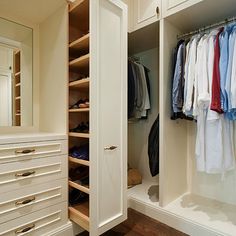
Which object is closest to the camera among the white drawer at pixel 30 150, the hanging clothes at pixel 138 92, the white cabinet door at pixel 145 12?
the white drawer at pixel 30 150

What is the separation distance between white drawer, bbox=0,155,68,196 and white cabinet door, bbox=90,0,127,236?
1.03 ft

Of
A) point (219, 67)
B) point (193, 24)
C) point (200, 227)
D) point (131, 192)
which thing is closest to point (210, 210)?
point (200, 227)

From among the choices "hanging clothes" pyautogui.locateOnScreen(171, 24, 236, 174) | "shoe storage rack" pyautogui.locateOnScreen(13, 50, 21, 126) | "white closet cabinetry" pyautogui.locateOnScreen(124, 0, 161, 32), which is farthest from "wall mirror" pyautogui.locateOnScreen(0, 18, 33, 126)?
"hanging clothes" pyautogui.locateOnScreen(171, 24, 236, 174)

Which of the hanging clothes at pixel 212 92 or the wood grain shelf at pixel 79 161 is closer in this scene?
the wood grain shelf at pixel 79 161

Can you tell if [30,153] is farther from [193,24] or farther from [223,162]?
[193,24]

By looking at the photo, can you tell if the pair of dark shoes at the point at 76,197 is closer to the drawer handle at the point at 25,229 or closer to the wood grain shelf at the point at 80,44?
the drawer handle at the point at 25,229

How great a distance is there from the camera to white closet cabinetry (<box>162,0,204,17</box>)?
153 centimetres

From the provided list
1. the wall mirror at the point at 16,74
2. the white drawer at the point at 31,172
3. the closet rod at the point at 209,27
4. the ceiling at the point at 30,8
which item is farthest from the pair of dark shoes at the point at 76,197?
the closet rod at the point at 209,27

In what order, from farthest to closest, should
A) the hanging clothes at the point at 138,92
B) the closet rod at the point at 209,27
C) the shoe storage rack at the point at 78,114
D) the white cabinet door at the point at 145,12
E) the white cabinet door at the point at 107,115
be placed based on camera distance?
the hanging clothes at the point at 138,92 < the white cabinet door at the point at 145,12 < the closet rod at the point at 209,27 < the shoe storage rack at the point at 78,114 < the white cabinet door at the point at 107,115

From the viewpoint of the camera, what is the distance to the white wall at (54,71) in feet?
4.96

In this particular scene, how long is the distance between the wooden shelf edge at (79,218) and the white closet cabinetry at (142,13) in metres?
1.81

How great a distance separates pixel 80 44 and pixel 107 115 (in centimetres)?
62

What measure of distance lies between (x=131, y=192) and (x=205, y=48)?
1.67m

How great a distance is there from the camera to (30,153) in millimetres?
1266
